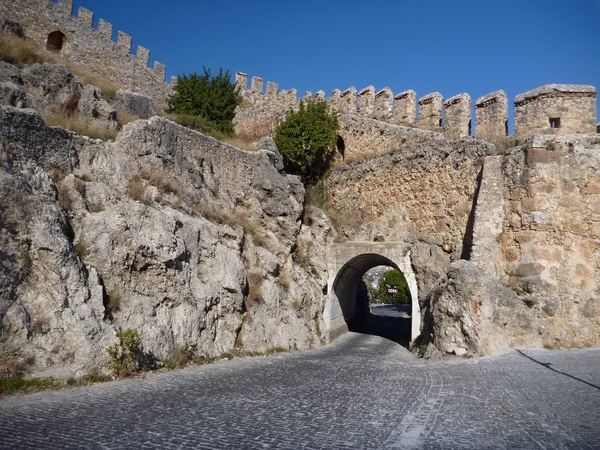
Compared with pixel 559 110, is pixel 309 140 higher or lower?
higher

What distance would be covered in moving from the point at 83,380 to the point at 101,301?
175cm

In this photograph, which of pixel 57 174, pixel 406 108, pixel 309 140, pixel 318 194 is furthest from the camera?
pixel 309 140

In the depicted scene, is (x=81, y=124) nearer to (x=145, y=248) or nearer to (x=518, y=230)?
(x=145, y=248)

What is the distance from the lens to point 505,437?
20.1 feet

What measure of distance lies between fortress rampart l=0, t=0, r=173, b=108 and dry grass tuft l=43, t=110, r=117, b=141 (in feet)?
33.4

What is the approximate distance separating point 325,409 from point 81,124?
425 inches

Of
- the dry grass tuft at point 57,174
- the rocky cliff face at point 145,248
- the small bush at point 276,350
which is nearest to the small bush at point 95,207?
the rocky cliff face at point 145,248

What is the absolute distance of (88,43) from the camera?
918 inches

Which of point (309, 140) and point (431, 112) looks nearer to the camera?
point (431, 112)

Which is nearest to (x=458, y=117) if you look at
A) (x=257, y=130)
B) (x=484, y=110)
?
(x=484, y=110)

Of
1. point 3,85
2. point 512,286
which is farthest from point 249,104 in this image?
point 512,286

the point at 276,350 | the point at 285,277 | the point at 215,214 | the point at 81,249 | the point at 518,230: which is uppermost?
the point at 215,214

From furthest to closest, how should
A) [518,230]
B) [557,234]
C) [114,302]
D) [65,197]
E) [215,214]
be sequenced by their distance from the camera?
[215,214] → [518,230] → [557,234] → [65,197] → [114,302]

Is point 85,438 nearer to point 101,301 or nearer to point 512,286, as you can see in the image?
point 101,301
